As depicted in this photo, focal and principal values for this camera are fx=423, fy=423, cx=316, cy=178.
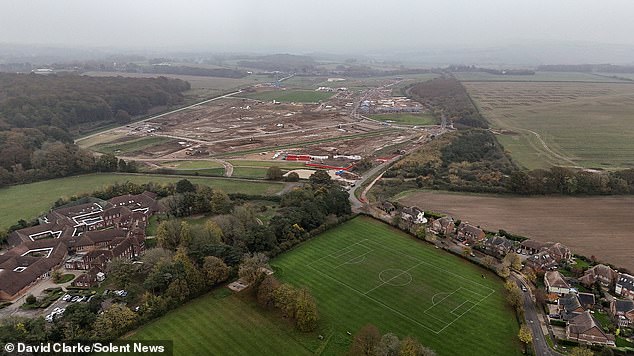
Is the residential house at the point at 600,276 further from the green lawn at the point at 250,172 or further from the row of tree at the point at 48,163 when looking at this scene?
the row of tree at the point at 48,163

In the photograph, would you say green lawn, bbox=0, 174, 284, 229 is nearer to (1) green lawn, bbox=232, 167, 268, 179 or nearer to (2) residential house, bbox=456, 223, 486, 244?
(1) green lawn, bbox=232, 167, 268, 179

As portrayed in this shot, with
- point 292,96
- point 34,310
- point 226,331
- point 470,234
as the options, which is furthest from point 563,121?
point 34,310

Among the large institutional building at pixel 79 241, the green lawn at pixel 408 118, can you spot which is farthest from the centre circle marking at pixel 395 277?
the green lawn at pixel 408 118

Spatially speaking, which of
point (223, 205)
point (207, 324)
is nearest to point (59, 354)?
point (207, 324)

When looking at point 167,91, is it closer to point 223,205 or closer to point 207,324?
point 223,205

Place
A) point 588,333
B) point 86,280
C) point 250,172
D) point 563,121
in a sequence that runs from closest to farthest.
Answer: point 588,333 → point 86,280 → point 250,172 → point 563,121

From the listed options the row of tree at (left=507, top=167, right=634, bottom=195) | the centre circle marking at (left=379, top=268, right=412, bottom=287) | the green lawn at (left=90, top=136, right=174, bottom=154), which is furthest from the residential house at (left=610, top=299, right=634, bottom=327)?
the green lawn at (left=90, top=136, right=174, bottom=154)

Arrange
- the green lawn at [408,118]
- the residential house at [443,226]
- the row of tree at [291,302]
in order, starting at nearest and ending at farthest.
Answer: the row of tree at [291,302]
the residential house at [443,226]
the green lawn at [408,118]

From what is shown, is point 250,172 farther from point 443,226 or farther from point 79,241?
point 443,226
